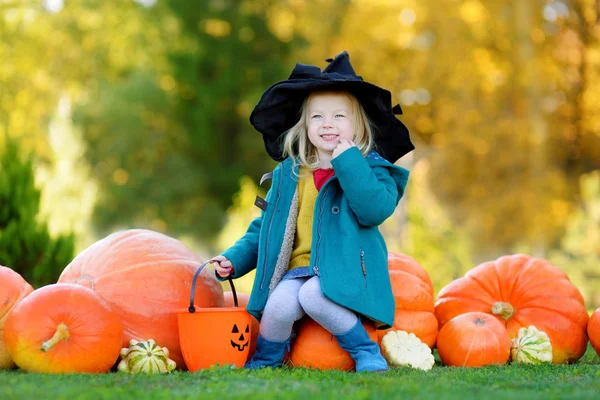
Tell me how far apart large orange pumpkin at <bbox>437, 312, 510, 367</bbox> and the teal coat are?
0.52m

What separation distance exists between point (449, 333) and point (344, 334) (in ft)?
2.78

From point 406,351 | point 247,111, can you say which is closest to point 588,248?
point 406,351

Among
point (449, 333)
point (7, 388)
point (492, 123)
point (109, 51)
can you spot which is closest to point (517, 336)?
point (449, 333)

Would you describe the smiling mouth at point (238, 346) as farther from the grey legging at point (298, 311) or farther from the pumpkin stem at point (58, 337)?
the pumpkin stem at point (58, 337)

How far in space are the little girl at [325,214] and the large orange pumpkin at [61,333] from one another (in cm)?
76

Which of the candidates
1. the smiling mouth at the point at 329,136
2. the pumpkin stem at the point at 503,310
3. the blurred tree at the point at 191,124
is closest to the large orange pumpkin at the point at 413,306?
the pumpkin stem at the point at 503,310

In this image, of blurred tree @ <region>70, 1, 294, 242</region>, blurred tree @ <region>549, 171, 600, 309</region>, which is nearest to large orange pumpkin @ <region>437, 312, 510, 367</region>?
blurred tree @ <region>549, 171, 600, 309</region>

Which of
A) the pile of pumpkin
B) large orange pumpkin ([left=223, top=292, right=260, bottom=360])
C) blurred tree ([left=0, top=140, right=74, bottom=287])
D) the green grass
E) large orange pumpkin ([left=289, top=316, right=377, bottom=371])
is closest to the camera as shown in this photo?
the green grass

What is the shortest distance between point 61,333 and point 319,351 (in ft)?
4.44

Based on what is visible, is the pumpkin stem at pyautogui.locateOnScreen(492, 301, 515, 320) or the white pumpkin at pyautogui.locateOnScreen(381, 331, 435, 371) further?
the pumpkin stem at pyautogui.locateOnScreen(492, 301, 515, 320)

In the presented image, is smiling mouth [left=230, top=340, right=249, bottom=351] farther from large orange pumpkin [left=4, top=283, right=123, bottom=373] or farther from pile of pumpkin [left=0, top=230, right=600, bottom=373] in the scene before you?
large orange pumpkin [left=4, top=283, right=123, bottom=373]

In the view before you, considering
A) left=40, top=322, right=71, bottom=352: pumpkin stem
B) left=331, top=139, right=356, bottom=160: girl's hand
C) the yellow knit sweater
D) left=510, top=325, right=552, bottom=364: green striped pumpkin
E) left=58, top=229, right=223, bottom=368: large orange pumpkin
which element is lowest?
left=510, top=325, right=552, bottom=364: green striped pumpkin

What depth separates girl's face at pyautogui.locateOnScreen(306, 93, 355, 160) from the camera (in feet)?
13.8

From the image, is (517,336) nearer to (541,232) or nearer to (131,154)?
(541,232)
